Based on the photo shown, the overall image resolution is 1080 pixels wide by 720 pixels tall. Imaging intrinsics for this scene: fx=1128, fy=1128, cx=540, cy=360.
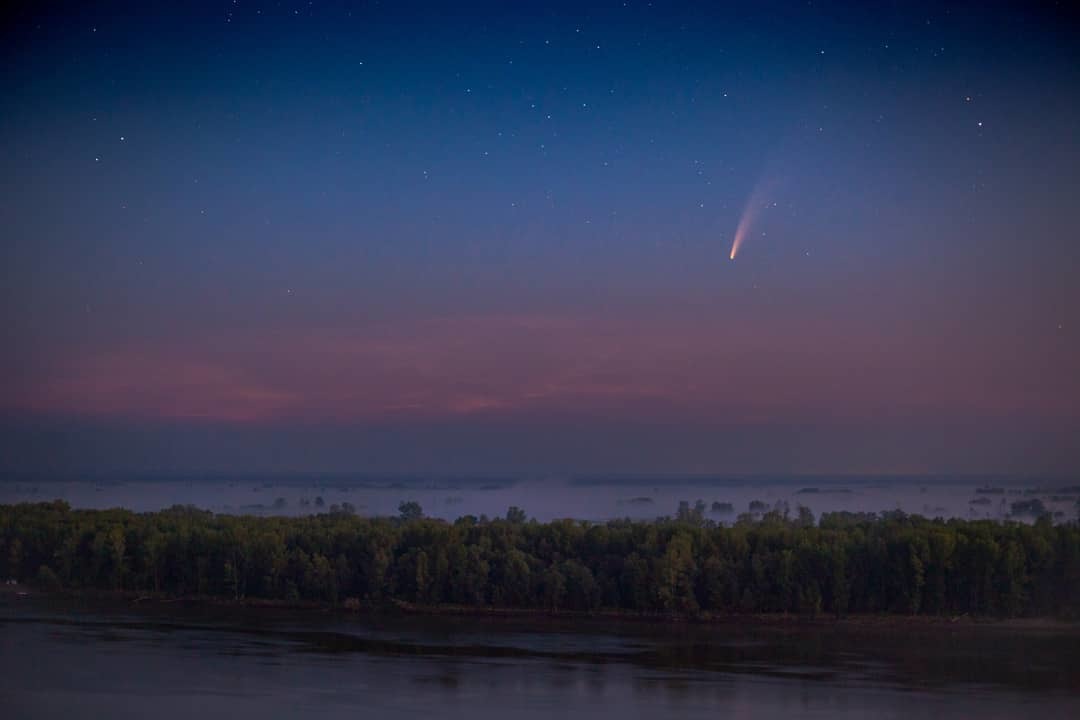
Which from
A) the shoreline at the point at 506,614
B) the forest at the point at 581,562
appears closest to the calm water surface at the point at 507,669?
the shoreline at the point at 506,614

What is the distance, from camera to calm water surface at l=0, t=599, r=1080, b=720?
1172cm

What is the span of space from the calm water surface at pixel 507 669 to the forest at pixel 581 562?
64cm

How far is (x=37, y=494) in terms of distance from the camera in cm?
1997

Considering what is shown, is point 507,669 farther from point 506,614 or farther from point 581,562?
point 581,562

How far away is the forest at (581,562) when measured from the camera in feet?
51.8

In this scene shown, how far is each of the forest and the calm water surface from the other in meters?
0.64

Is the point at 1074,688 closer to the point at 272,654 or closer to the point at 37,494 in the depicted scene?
the point at 272,654

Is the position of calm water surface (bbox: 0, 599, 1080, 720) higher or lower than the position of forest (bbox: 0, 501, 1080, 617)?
lower

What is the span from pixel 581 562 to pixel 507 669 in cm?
374

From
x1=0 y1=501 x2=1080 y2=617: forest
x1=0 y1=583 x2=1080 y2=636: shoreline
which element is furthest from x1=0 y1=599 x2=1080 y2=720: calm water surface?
x1=0 y1=501 x2=1080 y2=617: forest

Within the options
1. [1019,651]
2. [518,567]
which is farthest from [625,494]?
[1019,651]

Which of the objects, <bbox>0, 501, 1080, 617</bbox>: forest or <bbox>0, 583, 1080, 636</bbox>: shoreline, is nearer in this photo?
<bbox>0, 583, 1080, 636</bbox>: shoreline

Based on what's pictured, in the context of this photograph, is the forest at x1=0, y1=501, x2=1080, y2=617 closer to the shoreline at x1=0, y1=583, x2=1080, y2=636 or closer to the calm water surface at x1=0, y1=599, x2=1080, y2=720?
the shoreline at x1=0, y1=583, x2=1080, y2=636

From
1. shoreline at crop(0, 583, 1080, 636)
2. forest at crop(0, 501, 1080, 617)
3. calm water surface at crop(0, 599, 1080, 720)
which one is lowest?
calm water surface at crop(0, 599, 1080, 720)
